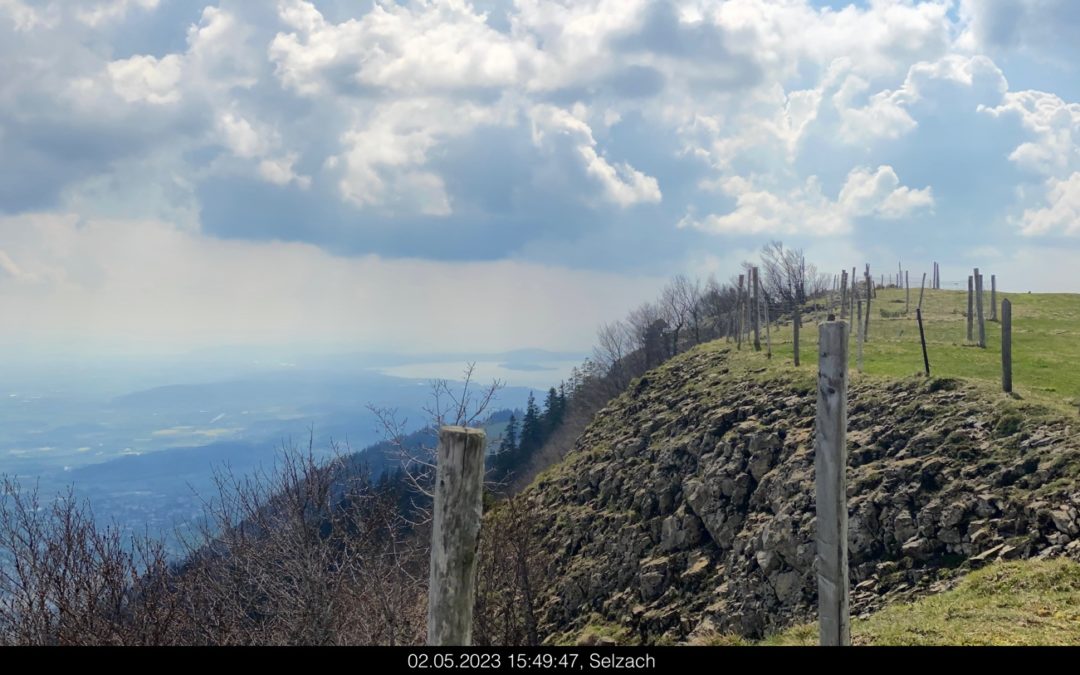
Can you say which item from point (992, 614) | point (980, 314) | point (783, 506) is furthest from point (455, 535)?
point (980, 314)

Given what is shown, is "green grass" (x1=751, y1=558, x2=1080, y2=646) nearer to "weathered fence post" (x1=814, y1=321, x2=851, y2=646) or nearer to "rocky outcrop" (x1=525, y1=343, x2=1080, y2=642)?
"rocky outcrop" (x1=525, y1=343, x2=1080, y2=642)

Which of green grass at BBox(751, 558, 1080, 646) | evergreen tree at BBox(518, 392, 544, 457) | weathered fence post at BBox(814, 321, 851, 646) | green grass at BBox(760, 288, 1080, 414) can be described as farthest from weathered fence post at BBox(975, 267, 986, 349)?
evergreen tree at BBox(518, 392, 544, 457)

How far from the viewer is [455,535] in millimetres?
5203

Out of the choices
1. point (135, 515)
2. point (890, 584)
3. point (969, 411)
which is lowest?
point (135, 515)

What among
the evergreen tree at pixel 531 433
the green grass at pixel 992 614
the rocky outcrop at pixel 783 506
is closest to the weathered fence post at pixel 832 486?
the green grass at pixel 992 614

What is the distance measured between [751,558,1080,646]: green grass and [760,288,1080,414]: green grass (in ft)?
21.6

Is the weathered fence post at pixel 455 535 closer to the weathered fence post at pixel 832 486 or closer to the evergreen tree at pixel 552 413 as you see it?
the weathered fence post at pixel 832 486

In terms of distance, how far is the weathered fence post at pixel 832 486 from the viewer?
5.41 meters

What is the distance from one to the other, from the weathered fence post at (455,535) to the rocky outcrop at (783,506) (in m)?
11.6
